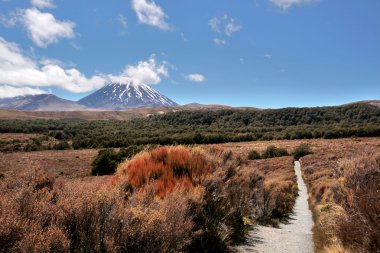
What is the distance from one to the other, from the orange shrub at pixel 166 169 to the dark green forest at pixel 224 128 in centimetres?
8247

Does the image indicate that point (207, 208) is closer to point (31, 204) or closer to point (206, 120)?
point (31, 204)

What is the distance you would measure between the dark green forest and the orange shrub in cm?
8247

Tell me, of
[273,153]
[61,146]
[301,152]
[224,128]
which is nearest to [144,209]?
[301,152]

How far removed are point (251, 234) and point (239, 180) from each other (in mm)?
1682

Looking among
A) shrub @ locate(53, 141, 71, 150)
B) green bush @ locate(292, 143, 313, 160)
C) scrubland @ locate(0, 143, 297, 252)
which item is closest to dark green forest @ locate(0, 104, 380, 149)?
shrub @ locate(53, 141, 71, 150)

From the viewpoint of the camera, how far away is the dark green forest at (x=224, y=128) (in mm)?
97062

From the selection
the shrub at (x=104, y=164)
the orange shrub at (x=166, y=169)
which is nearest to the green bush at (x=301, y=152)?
the shrub at (x=104, y=164)

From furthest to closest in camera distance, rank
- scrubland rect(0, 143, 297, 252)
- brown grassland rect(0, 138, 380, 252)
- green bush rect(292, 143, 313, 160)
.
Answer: green bush rect(292, 143, 313, 160) → brown grassland rect(0, 138, 380, 252) → scrubland rect(0, 143, 297, 252)

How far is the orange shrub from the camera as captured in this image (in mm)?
7500

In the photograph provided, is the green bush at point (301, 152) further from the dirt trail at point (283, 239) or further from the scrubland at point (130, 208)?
the scrubland at point (130, 208)

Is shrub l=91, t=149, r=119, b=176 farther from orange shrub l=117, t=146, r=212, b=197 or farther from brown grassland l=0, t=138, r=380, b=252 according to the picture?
brown grassland l=0, t=138, r=380, b=252

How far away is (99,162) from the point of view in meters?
49.3

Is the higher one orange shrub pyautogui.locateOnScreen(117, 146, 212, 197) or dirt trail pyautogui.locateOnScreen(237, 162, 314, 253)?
orange shrub pyautogui.locateOnScreen(117, 146, 212, 197)

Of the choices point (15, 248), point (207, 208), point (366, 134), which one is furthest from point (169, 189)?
point (366, 134)
